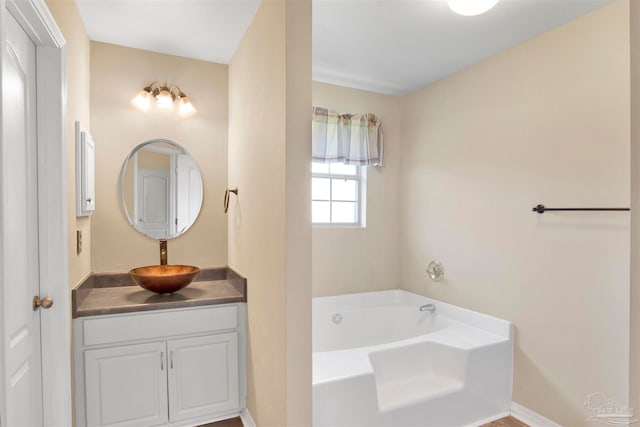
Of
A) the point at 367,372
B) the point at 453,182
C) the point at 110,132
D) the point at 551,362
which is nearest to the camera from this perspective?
the point at 367,372

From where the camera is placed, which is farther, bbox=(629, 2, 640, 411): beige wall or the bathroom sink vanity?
the bathroom sink vanity

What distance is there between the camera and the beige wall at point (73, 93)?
186cm

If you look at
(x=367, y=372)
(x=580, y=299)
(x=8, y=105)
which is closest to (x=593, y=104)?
(x=580, y=299)

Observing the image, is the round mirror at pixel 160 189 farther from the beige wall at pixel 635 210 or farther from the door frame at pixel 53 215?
the beige wall at pixel 635 210

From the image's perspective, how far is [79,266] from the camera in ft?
7.23

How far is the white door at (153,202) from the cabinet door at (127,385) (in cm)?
90

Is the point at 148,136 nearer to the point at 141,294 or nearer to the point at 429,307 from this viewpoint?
the point at 141,294

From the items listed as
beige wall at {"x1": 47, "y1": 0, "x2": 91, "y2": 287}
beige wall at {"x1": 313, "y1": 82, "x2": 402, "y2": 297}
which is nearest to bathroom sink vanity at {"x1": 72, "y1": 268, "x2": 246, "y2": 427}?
beige wall at {"x1": 47, "y1": 0, "x2": 91, "y2": 287}

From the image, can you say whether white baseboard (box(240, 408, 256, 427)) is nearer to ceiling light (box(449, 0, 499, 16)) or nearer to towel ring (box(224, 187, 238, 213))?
towel ring (box(224, 187, 238, 213))

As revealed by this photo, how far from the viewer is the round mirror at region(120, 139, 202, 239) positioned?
2697mm

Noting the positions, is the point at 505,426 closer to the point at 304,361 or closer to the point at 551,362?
the point at 551,362

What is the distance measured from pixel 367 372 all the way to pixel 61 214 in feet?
5.72

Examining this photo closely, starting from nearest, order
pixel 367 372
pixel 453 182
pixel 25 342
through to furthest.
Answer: pixel 25 342 < pixel 367 372 < pixel 453 182

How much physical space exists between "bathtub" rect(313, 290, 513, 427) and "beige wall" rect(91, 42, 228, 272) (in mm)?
1229
